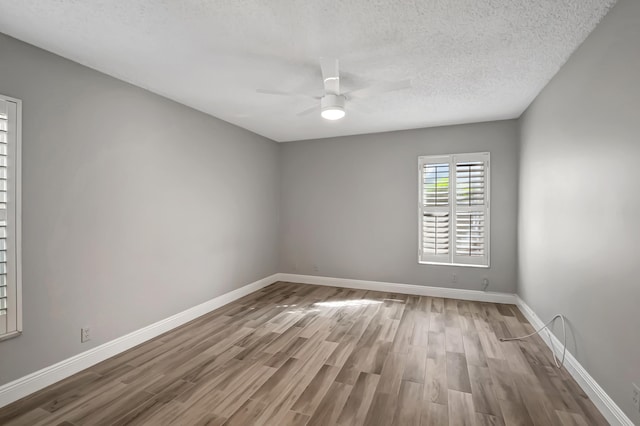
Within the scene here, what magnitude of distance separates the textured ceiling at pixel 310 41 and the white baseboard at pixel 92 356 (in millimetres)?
2525

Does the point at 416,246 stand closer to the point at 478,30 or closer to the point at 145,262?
the point at 478,30

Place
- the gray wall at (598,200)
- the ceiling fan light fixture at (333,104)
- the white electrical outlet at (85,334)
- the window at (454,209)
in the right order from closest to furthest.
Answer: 1. the gray wall at (598,200)
2. the white electrical outlet at (85,334)
3. the ceiling fan light fixture at (333,104)
4. the window at (454,209)

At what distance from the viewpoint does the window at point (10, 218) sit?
2152 mm

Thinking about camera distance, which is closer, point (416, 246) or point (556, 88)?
point (556, 88)

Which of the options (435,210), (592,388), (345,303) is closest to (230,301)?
(345,303)

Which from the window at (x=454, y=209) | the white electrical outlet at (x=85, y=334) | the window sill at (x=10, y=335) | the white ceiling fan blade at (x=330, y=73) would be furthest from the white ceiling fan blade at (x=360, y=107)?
the window sill at (x=10, y=335)

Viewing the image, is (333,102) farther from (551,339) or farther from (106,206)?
(551,339)

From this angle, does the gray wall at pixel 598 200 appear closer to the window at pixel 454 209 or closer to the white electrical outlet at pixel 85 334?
the window at pixel 454 209

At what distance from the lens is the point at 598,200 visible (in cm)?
212

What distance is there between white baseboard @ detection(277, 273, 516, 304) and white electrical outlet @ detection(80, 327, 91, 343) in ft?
11.0

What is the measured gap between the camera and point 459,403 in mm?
2191

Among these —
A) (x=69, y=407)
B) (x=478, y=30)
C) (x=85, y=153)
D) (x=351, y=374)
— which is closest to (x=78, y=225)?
(x=85, y=153)

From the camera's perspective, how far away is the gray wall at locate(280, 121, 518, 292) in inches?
175

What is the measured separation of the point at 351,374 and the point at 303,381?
0.41 meters
